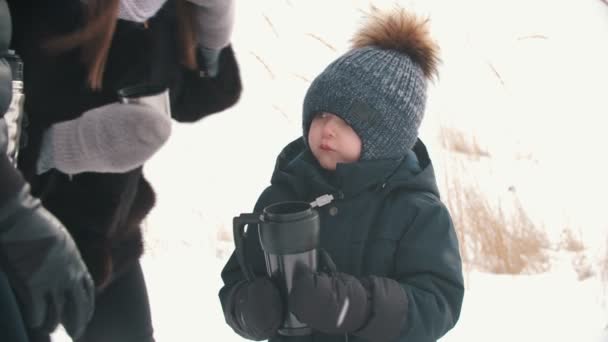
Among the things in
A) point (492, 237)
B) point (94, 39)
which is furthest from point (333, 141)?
point (492, 237)

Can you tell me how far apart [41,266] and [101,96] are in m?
0.34

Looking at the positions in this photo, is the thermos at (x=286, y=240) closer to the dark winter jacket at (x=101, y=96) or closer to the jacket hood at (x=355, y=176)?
the jacket hood at (x=355, y=176)

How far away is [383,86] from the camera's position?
101 centimetres

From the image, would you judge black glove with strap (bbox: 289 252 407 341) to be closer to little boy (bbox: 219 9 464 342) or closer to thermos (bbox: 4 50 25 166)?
little boy (bbox: 219 9 464 342)

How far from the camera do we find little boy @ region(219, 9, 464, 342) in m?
0.94

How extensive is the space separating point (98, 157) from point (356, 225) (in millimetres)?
410

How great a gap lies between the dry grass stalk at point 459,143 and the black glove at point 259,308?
3.71 feet

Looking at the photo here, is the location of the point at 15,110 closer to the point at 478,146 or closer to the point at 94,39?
the point at 94,39

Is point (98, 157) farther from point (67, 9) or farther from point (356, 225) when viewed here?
point (356, 225)

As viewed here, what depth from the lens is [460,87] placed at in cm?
239

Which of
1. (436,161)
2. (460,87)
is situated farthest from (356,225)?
(460,87)

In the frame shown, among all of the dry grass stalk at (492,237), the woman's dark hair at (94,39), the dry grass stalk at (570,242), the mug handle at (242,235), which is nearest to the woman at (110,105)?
the woman's dark hair at (94,39)

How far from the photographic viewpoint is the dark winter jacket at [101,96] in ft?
3.14

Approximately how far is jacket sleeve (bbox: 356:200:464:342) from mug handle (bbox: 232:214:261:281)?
0.19 m
